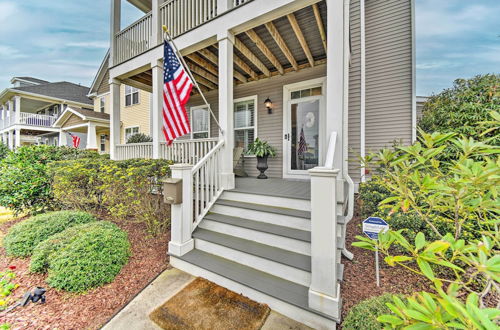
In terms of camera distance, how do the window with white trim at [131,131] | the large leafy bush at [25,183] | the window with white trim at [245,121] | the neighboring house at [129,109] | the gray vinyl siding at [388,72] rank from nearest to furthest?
the large leafy bush at [25,183] < the gray vinyl siding at [388,72] < the window with white trim at [245,121] < the neighboring house at [129,109] < the window with white trim at [131,131]

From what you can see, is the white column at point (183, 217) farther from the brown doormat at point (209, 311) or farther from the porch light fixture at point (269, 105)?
the porch light fixture at point (269, 105)

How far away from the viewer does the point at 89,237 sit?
268 centimetres

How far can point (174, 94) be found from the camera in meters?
3.16

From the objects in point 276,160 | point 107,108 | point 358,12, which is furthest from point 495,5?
point 107,108

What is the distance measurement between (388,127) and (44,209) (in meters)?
8.30

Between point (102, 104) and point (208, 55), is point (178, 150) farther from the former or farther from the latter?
point (102, 104)

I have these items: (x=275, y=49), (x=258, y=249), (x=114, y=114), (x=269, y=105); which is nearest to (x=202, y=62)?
(x=275, y=49)

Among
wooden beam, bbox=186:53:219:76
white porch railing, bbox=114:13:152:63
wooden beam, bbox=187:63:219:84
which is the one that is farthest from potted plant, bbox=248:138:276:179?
white porch railing, bbox=114:13:152:63

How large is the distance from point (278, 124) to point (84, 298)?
4969 millimetres

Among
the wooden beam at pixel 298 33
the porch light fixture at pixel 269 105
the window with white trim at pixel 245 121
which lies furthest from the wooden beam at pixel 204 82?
the wooden beam at pixel 298 33

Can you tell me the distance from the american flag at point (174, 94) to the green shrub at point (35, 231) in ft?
7.30

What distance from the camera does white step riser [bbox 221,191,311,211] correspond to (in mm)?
2825

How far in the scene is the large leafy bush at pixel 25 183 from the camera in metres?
4.27

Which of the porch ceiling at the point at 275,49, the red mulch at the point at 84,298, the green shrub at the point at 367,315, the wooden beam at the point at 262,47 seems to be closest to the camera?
the green shrub at the point at 367,315
